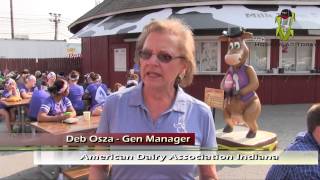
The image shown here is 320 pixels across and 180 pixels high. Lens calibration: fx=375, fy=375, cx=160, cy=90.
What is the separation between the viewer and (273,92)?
42.7ft

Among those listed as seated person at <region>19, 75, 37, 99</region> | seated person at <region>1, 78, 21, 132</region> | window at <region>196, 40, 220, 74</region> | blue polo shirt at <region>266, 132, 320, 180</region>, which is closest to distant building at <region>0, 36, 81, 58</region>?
window at <region>196, 40, 220, 74</region>

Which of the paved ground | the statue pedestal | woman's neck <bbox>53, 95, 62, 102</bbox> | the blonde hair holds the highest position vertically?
the blonde hair

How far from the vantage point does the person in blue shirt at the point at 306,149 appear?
2.59 meters

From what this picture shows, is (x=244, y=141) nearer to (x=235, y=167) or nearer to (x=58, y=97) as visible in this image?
(x=235, y=167)

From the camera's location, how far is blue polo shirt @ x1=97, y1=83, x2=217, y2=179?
2.11 meters

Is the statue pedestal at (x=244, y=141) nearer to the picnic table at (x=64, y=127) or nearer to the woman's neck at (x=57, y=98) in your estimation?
the picnic table at (x=64, y=127)

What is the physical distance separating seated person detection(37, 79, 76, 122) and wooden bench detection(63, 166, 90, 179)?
1045 millimetres

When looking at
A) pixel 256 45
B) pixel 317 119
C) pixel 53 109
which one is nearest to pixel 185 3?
pixel 256 45

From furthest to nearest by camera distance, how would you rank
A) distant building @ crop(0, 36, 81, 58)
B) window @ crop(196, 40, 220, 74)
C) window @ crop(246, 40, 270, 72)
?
distant building @ crop(0, 36, 81, 58)
window @ crop(246, 40, 270, 72)
window @ crop(196, 40, 220, 74)

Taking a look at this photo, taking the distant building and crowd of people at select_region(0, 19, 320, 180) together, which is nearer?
crowd of people at select_region(0, 19, 320, 180)

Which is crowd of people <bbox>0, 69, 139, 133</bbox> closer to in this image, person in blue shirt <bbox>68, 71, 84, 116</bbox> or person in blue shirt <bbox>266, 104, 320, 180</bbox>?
person in blue shirt <bbox>68, 71, 84, 116</bbox>

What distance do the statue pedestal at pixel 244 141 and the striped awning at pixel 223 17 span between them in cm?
515

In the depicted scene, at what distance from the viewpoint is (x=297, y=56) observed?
43.8 feet

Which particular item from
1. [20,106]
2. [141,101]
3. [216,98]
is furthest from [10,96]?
[141,101]
